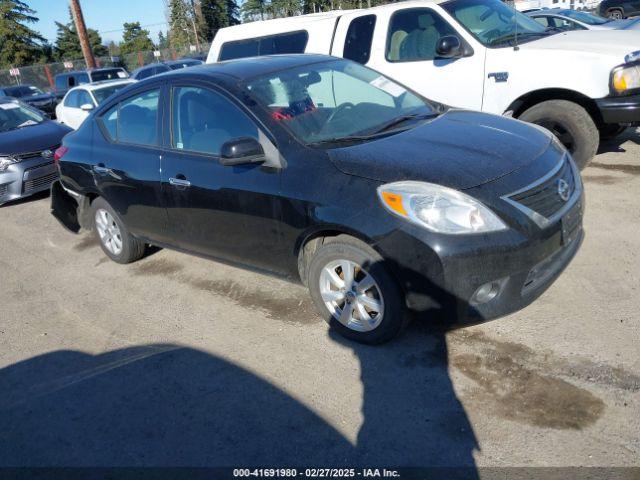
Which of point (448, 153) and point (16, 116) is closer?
point (448, 153)

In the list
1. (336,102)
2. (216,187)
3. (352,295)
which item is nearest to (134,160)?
(216,187)

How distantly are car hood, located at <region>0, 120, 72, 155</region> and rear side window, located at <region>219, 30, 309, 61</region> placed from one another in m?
3.15

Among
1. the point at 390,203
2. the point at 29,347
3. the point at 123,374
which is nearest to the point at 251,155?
the point at 390,203

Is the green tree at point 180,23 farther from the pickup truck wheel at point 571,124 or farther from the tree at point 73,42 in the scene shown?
the pickup truck wheel at point 571,124

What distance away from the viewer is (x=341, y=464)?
260cm

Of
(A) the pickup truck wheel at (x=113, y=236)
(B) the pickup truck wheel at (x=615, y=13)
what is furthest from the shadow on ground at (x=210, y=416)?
(B) the pickup truck wheel at (x=615, y=13)

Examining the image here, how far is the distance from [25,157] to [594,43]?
7.72 metres

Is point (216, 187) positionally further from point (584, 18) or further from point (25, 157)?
point (584, 18)

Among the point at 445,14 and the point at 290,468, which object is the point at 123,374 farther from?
the point at 445,14

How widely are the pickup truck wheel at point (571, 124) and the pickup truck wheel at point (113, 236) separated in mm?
4193

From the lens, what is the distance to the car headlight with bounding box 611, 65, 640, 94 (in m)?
5.17

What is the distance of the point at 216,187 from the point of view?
3.87m

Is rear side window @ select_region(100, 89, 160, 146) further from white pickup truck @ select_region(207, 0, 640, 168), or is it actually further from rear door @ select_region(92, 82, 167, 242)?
white pickup truck @ select_region(207, 0, 640, 168)

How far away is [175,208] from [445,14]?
12.7 ft
